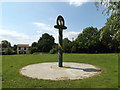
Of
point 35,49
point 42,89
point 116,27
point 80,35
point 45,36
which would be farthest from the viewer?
point 45,36

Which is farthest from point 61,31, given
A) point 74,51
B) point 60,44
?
point 74,51

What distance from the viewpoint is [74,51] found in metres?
43.0

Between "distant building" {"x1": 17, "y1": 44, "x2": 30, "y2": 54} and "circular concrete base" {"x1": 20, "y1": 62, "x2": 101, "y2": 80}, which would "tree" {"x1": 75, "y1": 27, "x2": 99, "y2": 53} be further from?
"distant building" {"x1": 17, "y1": 44, "x2": 30, "y2": 54}

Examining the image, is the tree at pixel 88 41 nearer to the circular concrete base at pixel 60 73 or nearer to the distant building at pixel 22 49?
the circular concrete base at pixel 60 73

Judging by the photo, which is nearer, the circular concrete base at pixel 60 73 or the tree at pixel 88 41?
the circular concrete base at pixel 60 73

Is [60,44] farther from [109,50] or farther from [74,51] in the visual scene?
[109,50]

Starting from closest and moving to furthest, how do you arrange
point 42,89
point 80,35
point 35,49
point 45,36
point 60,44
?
1. point 42,89
2. point 60,44
3. point 80,35
4. point 35,49
5. point 45,36

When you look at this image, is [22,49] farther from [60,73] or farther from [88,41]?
[60,73]

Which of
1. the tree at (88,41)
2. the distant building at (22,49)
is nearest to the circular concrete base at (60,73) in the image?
the tree at (88,41)

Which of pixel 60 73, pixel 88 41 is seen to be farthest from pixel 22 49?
pixel 60 73

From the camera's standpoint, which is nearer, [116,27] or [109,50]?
[116,27]

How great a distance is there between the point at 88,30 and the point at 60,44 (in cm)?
3824

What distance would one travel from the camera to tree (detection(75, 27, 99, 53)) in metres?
41.7

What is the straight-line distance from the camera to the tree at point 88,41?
41.7 meters
